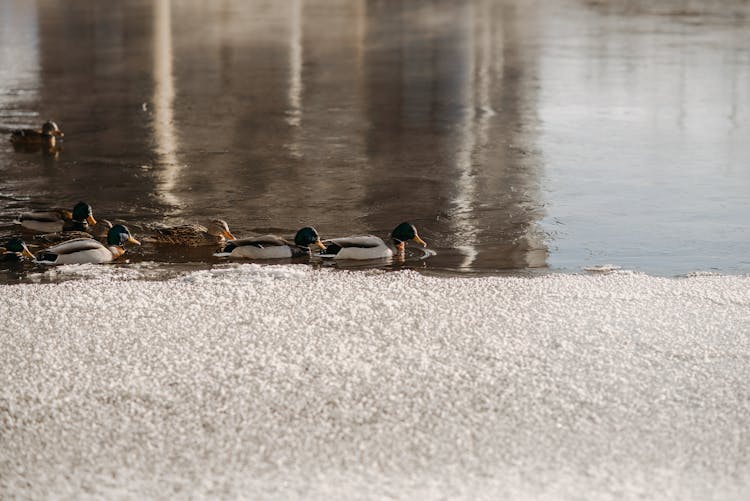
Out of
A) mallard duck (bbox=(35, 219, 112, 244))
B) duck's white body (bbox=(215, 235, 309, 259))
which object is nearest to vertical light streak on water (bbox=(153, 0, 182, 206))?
mallard duck (bbox=(35, 219, 112, 244))

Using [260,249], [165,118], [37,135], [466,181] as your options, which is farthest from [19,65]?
[260,249]

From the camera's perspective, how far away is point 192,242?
9.13 meters

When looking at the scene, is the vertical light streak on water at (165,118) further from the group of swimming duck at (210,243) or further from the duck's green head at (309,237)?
the duck's green head at (309,237)

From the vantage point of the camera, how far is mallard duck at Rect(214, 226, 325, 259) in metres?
8.77

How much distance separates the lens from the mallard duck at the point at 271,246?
8.77m

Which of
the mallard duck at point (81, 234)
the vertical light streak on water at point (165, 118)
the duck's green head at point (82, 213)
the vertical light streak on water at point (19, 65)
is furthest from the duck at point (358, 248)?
the vertical light streak on water at point (19, 65)

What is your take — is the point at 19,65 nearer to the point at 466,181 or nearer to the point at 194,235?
the point at 466,181

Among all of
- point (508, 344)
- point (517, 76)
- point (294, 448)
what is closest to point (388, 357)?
point (508, 344)

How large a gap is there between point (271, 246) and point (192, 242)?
2.39ft

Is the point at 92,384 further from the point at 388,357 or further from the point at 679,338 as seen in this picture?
the point at 679,338

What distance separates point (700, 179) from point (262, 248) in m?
5.08

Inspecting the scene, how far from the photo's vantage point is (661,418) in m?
5.66

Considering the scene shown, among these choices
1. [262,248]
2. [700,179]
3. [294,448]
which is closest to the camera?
[294,448]

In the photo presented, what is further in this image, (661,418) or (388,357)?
(388,357)
